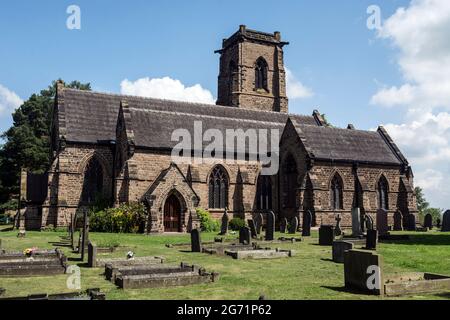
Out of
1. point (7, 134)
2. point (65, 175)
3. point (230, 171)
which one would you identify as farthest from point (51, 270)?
point (7, 134)

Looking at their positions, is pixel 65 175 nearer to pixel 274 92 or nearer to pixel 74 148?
pixel 74 148

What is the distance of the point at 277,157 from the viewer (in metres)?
34.2

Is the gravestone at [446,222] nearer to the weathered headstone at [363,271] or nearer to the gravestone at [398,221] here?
the gravestone at [398,221]

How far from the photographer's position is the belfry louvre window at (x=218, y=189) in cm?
3183

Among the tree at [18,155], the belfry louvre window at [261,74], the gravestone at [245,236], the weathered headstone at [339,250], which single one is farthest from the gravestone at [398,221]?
the tree at [18,155]

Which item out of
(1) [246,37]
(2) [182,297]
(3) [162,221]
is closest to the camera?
(2) [182,297]

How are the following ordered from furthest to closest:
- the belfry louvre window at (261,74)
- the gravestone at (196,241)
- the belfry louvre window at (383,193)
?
the belfry louvre window at (261,74), the belfry louvre window at (383,193), the gravestone at (196,241)

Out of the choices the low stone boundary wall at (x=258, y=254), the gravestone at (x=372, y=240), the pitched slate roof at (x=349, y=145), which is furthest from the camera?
the pitched slate roof at (x=349, y=145)

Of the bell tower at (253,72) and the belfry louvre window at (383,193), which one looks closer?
the belfry louvre window at (383,193)

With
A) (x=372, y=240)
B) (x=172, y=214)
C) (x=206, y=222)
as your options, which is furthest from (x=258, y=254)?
(x=206, y=222)

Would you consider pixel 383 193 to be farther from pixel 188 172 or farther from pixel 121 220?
pixel 121 220

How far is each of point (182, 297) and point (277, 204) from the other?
1021 inches

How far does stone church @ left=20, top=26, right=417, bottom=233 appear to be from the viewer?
2833 centimetres

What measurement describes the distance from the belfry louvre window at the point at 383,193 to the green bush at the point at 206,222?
14.0 meters
